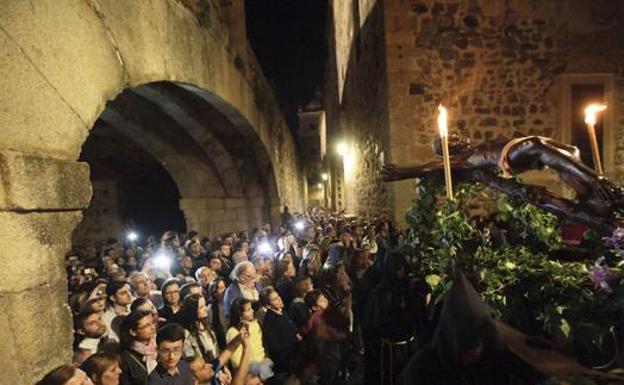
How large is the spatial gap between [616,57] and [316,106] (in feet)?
132

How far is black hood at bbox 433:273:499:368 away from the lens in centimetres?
225

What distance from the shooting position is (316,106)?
157ft

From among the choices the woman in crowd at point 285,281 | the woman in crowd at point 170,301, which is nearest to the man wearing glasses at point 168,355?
the woman in crowd at point 170,301

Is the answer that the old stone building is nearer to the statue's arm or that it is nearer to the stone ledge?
the statue's arm

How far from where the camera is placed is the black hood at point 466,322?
2252 millimetres

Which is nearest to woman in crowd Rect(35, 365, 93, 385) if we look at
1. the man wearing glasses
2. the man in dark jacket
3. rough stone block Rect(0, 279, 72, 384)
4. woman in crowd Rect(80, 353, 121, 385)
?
rough stone block Rect(0, 279, 72, 384)

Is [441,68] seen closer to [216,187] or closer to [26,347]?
[216,187]

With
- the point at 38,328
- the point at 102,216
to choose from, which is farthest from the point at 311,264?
the point at 102,216

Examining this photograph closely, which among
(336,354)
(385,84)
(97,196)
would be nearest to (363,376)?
(336,354)

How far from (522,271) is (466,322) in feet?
1.94

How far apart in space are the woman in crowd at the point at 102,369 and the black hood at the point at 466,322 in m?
1.96

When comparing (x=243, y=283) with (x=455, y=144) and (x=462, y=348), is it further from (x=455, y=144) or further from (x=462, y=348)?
(x=462, y=348)

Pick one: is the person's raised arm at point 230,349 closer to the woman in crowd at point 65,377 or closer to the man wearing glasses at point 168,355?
the man wearing glasses at point 168,355

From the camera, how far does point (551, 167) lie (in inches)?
91.9
